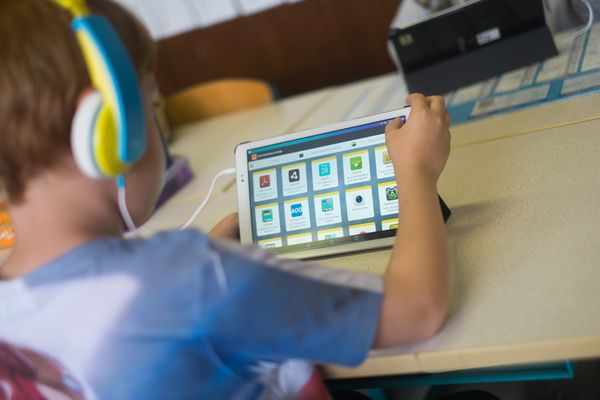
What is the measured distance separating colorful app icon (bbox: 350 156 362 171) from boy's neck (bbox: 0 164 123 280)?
0.40 m

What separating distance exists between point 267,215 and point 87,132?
1.34ft

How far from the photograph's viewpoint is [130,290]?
58 cm

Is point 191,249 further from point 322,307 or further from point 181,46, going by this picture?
point 181,46

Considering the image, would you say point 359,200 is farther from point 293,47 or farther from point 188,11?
point 188,11

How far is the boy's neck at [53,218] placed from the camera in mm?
636

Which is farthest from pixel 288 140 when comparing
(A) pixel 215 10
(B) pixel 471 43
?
(A) pixel 215 10

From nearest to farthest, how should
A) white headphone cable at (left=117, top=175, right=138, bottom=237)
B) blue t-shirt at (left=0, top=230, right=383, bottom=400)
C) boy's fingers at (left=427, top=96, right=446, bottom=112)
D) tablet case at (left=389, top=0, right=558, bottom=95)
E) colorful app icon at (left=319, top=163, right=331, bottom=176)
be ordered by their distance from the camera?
blue t-shirt at (left=0, top=230, right=383, bottom=400), white headphone cable at (left=117, top=175, right=138, bottom=237), boy's fingers at (left=427, top=96, right=446, bottom=112), colorful app icon at (left=319, top=163, right=331, bottom=176), tablet case at (left=389, top=0, right=558, bottom=95)

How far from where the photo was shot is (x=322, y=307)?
0.60 metres

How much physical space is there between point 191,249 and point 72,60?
0.23 meters

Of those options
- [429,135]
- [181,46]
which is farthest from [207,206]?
[181,46]

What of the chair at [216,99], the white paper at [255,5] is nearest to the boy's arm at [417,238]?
the chair at [216,99]

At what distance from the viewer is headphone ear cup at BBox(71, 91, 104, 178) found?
0.58 m

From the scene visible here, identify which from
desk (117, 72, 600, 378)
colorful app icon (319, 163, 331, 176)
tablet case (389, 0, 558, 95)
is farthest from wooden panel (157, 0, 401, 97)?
colorful app icon (319, 163, 331, 176)

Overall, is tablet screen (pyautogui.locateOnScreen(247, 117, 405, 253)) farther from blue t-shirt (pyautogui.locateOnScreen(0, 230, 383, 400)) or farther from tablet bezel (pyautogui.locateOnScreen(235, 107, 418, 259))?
blue t-shirt (pyautogui.locateOnScreen(0, 230, 383, 400))
